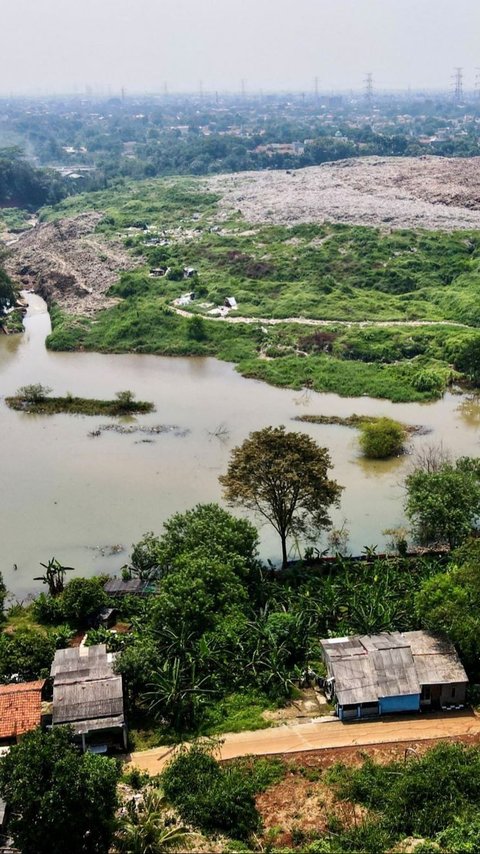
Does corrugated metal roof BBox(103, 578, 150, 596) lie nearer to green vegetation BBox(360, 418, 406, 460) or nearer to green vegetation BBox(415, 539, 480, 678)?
green vegetation BBox(415, 539, 480, 678)

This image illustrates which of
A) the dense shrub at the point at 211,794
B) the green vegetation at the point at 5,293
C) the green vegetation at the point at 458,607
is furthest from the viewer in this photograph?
the green vegetation at the point at 5,293

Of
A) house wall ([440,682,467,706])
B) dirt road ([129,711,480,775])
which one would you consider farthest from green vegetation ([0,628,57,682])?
house wall ([440,682,467,706])

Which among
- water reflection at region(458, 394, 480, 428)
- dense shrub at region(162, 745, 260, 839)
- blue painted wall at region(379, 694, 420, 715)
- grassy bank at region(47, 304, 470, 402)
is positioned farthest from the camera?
grassy bank at region(47, 304, 470, 402)

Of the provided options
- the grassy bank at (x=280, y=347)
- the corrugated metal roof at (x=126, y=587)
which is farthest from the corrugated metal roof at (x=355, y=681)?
the grassy bank at (x=280, y=347)

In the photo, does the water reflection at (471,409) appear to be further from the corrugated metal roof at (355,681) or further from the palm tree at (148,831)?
the palm tree at (148,831)

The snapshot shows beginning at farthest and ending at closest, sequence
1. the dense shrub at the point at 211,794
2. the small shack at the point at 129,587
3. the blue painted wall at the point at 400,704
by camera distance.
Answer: the small shack at the point at 129,587
the blue painted wall at the point at 400,704
the dense shrub at the point at 211,794

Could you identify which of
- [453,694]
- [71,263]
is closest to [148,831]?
[453,694]
